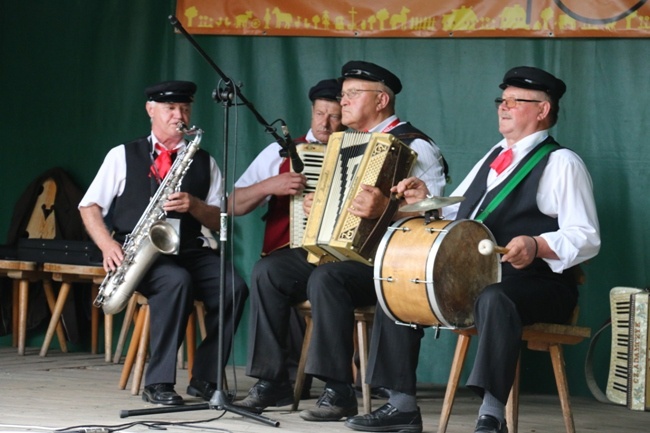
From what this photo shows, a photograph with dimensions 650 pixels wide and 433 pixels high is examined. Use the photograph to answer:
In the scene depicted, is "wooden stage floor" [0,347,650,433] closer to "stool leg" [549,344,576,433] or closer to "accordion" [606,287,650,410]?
"accordion" [606,287,650,410]

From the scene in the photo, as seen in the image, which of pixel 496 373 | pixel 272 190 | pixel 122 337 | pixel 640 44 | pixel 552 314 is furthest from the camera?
pixel 122 337

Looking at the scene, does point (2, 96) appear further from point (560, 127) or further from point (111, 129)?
point (560, 127)

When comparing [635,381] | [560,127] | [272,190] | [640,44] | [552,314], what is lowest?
[635,381]

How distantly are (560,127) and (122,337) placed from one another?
2731 millimetres

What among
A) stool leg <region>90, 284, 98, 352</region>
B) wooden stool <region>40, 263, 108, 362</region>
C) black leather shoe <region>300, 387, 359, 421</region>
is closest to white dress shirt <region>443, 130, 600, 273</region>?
black leather shoe <region>300, 387, 359, 421</region>

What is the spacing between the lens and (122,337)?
6.69 meters

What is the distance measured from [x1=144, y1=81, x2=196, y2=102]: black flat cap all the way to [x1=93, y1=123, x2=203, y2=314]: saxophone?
0.67ft

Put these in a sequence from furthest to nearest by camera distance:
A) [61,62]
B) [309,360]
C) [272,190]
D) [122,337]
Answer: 1. [61,62]
2. [122,337]
3. [272,190]
4. [309,360]

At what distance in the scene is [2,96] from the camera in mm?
7332

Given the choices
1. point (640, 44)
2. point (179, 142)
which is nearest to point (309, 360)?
point (179, 142)

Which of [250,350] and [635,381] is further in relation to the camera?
[635,381]

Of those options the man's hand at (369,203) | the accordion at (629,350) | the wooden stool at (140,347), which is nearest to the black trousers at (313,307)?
the man's hand at (369,203)

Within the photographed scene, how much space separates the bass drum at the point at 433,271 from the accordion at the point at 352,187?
31 cm

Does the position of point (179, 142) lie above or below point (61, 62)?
below
